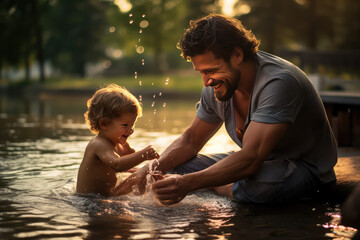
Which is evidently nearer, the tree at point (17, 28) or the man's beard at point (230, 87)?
the man's beard at point (230, 87)

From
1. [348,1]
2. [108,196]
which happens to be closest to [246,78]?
[108,196]

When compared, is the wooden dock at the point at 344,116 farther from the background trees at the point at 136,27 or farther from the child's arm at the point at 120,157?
A: the background trees at the point at 136,27

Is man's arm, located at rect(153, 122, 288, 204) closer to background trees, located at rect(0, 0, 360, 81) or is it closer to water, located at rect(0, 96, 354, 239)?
water, located at rect(0, 96, 354, 239)

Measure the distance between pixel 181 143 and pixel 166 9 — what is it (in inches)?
1502

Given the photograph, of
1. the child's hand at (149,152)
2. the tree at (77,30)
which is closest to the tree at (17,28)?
the tree at (77,30)

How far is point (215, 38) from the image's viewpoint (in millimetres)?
3584

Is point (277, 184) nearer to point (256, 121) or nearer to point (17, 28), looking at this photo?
point (256, 121)

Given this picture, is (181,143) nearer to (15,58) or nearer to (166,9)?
(15,58)

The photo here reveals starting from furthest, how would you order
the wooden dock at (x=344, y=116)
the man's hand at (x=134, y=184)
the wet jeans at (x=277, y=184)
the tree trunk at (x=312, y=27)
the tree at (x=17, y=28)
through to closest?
the tree at (x=17, y=28)
the tree trunk at (x=312, y=27)
the wooden dock at (x=344, y=116)
the man's hand at (x=134, y=184)
the wet jeans at (x=277, y=184)

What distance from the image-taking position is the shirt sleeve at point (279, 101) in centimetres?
348

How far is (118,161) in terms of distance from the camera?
13.6 feet

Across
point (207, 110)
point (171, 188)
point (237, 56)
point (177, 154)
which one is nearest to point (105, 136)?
point (177, 154)

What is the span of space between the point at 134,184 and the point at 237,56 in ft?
4.24

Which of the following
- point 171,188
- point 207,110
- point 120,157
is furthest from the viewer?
point 207,110
